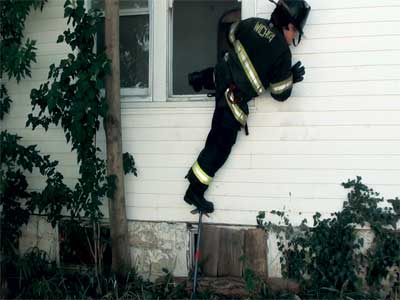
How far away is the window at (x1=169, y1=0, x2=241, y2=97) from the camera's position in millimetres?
5668

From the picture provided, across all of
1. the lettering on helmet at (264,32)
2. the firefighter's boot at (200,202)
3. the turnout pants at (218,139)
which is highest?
the lettering on helmet at (264,32)

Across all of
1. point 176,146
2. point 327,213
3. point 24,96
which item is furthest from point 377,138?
point 24,96

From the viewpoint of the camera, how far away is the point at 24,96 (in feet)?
19.2

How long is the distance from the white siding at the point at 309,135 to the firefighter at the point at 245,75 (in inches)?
5.8

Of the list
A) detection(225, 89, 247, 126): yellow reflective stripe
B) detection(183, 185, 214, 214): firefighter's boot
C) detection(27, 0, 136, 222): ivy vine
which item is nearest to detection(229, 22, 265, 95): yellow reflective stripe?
detection(225, 89, 247, 126): yellow reflective stripe

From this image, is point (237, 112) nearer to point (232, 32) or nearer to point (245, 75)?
point (245, 75)

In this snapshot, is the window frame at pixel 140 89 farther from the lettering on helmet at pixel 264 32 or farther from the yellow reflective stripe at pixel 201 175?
the lettering on helmet at pixel 264 32

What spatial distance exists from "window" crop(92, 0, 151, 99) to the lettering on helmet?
128 cm

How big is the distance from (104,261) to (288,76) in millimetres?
2657

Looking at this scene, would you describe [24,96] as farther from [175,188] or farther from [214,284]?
[214,284]

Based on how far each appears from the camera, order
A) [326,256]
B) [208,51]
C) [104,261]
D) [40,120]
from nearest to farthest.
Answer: [326,256] < [40,120] < [104,261] < [208,51]

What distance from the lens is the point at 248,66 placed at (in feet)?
16.2

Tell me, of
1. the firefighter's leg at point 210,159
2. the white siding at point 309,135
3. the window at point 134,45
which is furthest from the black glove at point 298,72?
the window at point 134,45

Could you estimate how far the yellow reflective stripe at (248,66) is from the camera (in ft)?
16.1
